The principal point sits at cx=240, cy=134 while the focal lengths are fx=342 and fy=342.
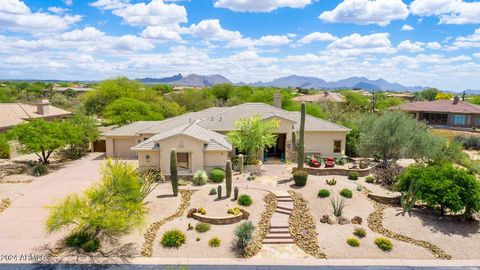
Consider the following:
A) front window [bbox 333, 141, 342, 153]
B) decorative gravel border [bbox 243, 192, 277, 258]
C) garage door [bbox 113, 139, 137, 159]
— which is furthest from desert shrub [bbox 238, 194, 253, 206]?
garage door [bbox 113, 139, 137, 159]

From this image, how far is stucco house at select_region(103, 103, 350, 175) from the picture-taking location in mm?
30062

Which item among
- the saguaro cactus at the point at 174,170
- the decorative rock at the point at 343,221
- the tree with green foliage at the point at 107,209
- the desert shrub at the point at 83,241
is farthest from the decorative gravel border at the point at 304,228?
the desert shrub at the point at 83,241

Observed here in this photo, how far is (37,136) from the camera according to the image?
32281 mm

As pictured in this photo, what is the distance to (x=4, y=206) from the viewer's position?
2370 cm

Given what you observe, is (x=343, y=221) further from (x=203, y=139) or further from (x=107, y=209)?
(x=107, y=209)

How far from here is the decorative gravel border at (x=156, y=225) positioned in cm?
1899

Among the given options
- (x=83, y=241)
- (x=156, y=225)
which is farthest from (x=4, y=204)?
(x=156, y=225)

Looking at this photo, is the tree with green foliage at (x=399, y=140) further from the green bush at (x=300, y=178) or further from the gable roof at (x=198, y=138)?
the gable roof at (x=198, y=138)

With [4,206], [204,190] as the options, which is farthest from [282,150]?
[4,206]

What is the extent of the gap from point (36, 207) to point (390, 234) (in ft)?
77.8

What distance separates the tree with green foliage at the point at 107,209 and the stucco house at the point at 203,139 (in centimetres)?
939

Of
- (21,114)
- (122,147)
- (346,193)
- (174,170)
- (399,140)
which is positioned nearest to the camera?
(174,170)

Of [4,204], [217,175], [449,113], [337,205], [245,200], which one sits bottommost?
[4,204]

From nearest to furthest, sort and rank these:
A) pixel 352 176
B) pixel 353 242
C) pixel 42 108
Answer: pixel 353 242, pixel 352 176, pixel 42 108
